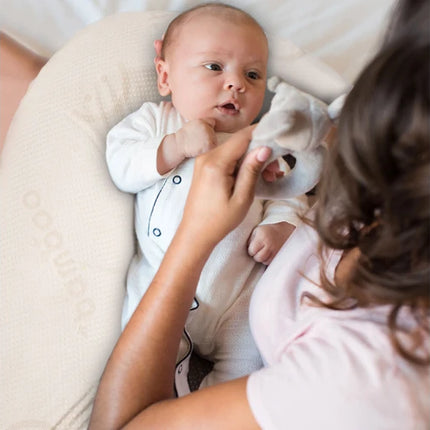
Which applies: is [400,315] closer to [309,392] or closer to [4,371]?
[309,392]

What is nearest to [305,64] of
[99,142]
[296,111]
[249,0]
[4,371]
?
[249,0]

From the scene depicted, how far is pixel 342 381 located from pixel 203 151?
0.50m

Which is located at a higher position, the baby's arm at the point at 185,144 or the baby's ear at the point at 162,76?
the baby's ear at the point at 162,76

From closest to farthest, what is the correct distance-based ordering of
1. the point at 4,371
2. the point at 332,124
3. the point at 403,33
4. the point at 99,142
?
the point at 403,33 < the point at 332,124 < the point at 4,371 < the point at 99,142

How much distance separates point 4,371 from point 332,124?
0.64 meters

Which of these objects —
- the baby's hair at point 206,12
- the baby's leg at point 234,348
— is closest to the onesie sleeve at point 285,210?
the baby's leg at point 234,348

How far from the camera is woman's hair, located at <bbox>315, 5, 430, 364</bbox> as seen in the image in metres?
0.46

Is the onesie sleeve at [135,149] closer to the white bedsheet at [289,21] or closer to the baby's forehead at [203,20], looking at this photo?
the baby's forehead at [203,20]

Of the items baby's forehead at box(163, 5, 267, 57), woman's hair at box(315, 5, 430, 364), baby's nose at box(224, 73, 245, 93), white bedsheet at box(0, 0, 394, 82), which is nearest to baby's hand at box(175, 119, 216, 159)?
baby's nose at box(224, 73, 245, 93)

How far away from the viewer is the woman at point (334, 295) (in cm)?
48

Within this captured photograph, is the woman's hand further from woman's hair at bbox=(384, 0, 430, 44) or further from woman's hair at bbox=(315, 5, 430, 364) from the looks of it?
woman's hair at bbox=(384, 0, 430, 44)

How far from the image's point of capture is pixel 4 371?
2.95 ft

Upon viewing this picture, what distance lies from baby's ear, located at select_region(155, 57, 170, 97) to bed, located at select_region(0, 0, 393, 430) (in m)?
0.04

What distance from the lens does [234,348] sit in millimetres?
944
